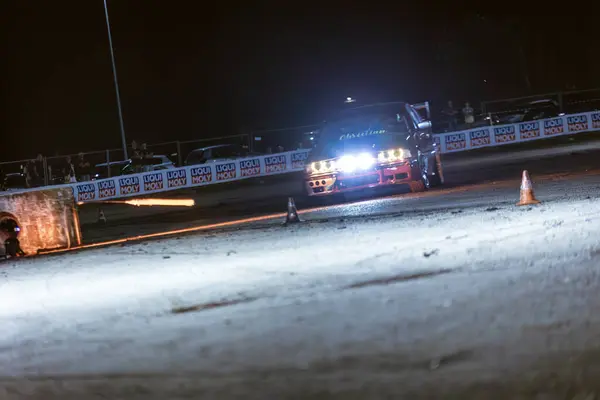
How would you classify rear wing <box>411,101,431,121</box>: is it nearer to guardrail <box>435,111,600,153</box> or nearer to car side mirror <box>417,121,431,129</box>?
car side mirror <box>417,121,431,129</box>

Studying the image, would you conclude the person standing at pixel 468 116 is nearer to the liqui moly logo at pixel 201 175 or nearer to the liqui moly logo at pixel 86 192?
the liqui moly logo at pixel 201 175

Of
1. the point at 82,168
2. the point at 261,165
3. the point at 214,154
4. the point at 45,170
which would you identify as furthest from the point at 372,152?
the point at 82,168

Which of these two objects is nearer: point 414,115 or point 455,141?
point 414,115

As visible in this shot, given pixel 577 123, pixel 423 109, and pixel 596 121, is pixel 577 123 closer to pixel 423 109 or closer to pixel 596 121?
pixel 596 121

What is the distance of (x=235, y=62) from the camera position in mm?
69625

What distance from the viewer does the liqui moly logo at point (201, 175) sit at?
3325 cm

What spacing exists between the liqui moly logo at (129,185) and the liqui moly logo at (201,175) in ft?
7.51

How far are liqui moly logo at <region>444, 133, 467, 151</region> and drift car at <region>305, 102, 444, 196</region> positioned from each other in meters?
18.4

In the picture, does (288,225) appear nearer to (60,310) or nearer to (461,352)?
(60,310)

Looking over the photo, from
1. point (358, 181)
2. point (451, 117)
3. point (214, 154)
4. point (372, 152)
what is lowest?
point (358, 181)

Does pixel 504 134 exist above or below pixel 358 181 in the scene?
above

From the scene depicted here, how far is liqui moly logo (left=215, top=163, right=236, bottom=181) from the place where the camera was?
33656 mm

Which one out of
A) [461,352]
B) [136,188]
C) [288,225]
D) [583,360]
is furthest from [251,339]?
[136,188]

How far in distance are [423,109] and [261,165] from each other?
1535cm
